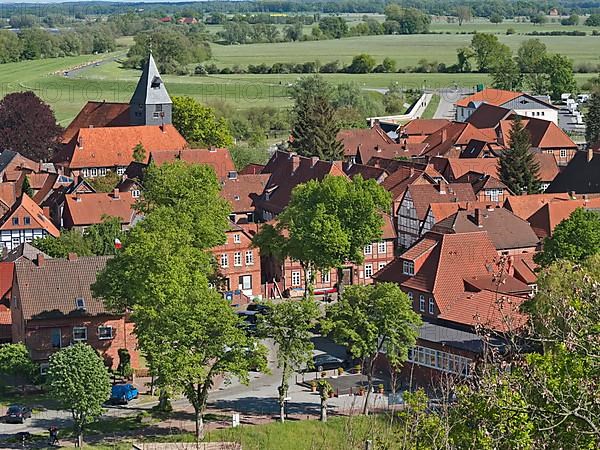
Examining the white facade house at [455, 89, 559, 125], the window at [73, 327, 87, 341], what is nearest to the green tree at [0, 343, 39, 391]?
the window at [73, 327, 87, 341]

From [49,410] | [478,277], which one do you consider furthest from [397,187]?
[49,410]

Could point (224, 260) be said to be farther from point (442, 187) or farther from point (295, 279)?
point (442, 187)

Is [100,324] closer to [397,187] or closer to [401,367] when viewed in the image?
[401,367]

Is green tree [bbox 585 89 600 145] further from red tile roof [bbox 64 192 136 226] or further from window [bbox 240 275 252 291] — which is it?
window [bbox 240 275 252 291]

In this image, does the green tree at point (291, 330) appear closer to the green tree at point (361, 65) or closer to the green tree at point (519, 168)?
the green tree at point (519, 168)

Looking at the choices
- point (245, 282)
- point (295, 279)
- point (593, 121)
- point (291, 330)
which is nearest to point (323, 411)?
point (291, 330)
